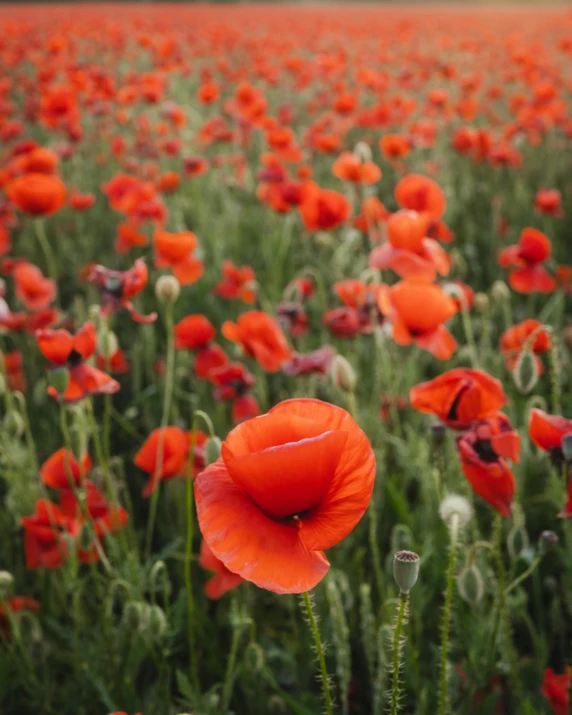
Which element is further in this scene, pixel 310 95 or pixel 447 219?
pixel 310 95

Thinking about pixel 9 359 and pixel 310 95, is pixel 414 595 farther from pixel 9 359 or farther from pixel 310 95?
pixel 310 95

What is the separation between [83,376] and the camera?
1358mm

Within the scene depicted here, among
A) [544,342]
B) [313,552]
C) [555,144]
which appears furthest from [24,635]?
[555,144]

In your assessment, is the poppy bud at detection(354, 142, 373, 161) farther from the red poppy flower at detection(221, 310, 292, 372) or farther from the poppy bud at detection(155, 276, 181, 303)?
the poppy bud at detection(155, 276, 181, 303)

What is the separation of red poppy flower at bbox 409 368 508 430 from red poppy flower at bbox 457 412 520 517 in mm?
29

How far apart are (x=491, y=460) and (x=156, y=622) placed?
656mm

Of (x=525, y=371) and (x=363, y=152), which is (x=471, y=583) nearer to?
(x=525, y=371)

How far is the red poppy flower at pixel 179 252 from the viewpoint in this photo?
2.18 meters

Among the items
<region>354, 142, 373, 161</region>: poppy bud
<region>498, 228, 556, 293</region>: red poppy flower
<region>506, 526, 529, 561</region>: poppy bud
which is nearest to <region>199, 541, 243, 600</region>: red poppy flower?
<region>506, 526, 529, 561</region>: poppy bud

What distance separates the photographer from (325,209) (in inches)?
93.3

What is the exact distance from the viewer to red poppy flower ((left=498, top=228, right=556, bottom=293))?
2.14 metres

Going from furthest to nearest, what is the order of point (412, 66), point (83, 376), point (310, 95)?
point (310, 95) → point (412, 66) → point (83, 376)

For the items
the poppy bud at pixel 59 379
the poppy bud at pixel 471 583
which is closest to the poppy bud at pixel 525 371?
the poppy bud at pixel 471 583

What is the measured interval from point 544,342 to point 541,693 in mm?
777
